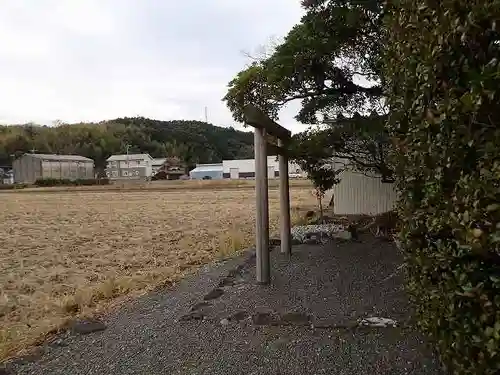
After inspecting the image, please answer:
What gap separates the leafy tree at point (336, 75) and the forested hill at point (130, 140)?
233 feet

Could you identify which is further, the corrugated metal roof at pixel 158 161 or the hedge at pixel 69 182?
the corrugated metal roof at pixel 158 161

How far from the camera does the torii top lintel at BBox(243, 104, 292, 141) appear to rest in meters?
4.69

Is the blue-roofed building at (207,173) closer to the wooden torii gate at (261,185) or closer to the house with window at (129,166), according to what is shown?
the house with window at (129,166)

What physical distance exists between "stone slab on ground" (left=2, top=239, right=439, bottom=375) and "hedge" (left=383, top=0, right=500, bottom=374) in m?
1.15

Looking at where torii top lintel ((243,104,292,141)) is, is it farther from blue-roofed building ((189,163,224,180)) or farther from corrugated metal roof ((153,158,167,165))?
corrugated metal roof ((153,158,167,165))

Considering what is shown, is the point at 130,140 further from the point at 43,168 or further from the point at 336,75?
the point at 336,75

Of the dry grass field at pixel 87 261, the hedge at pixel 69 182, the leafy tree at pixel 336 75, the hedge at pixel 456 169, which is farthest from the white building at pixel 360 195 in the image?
the hedge at pixel 69 182

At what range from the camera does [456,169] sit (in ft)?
4.64

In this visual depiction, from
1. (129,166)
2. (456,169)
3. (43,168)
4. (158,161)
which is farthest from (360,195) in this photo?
(129,166)

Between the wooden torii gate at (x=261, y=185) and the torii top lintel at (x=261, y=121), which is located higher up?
the torii top lintel at (x=261, y=121)

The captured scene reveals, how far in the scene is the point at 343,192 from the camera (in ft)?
38.8

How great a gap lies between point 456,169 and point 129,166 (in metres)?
79.9

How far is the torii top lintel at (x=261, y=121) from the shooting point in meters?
4.69

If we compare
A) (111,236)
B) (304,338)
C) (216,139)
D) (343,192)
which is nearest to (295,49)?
(304,338)
